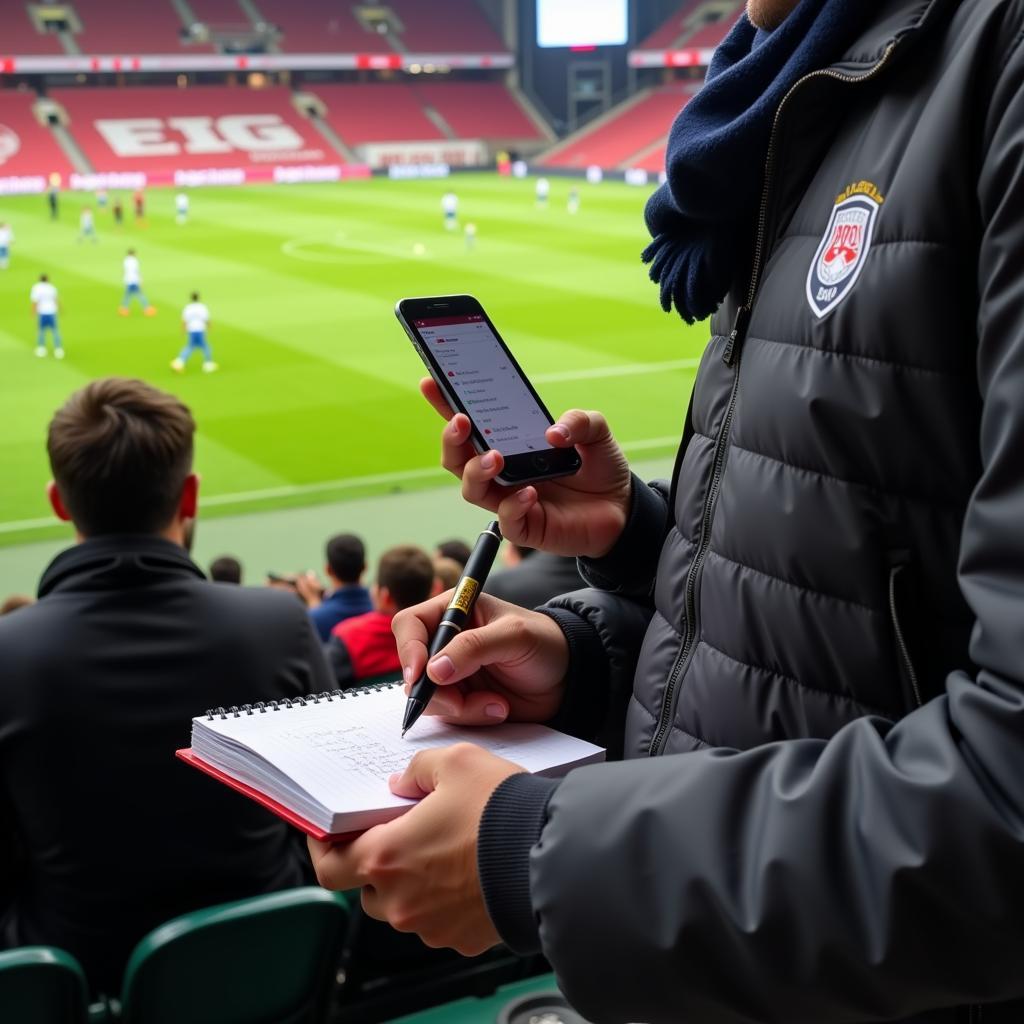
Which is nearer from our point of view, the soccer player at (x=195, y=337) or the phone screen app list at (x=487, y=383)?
the phone screen app list at (x=487, y=383)

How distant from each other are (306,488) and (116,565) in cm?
839

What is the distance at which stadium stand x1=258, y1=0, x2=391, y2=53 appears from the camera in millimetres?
44906

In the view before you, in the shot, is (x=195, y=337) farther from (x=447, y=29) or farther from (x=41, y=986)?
(x=447, y=29)

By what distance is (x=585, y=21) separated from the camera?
44844 mm

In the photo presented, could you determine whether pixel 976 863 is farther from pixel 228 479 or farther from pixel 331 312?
pixel 331 312

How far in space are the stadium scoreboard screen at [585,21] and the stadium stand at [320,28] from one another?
559cm

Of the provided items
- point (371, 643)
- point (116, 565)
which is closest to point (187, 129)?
point (371, 643)

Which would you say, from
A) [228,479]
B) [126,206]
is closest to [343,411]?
[228,479]

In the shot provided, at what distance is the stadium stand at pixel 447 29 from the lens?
4700 centimetres

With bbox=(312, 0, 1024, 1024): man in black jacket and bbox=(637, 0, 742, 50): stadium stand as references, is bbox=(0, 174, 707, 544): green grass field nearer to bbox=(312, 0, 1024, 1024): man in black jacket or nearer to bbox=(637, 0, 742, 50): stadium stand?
bbox=(312, 0, 1024, 1024): man in black jacket

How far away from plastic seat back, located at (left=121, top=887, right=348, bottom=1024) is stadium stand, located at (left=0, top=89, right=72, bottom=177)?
3759 centimetres

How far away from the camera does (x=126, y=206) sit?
30.9 m

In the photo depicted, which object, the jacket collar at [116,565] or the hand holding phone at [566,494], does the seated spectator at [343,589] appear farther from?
the hand holding phone at [566,494]

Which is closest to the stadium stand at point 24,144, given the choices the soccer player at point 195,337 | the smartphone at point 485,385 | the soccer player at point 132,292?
the soccer player at point 132,292
